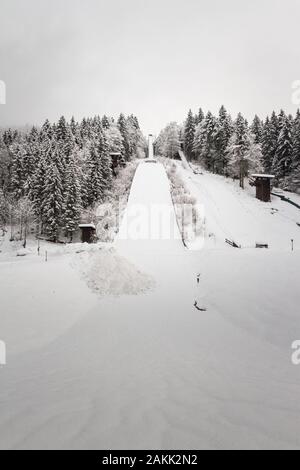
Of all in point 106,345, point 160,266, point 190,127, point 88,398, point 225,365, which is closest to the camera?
point 88,398

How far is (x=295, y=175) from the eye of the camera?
44656 millimetres

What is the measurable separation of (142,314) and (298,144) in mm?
47260

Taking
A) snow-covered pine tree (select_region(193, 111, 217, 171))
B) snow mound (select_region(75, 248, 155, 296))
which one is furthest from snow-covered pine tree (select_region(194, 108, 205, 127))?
snow mound (select_region(75, 248, 155, 296))

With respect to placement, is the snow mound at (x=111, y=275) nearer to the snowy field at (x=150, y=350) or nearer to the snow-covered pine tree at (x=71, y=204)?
the snowy field at (x=150, y=350)

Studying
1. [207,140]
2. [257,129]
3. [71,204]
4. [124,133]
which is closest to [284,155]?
[207,140]

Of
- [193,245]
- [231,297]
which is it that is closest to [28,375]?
[231,297]

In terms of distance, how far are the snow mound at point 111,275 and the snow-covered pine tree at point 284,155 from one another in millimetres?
43949

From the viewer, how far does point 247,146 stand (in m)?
44.9

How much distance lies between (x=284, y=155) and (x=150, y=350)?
51064mm

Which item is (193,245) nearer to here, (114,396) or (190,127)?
(114,396)

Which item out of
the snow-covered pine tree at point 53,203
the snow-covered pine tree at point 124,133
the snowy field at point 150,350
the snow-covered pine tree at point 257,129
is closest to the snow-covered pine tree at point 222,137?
the snow-covered pine tree at point 257,129

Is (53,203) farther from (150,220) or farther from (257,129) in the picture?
(257,129)

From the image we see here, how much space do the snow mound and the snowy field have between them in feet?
0.23

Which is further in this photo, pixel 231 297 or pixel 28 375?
pixel 231 297
